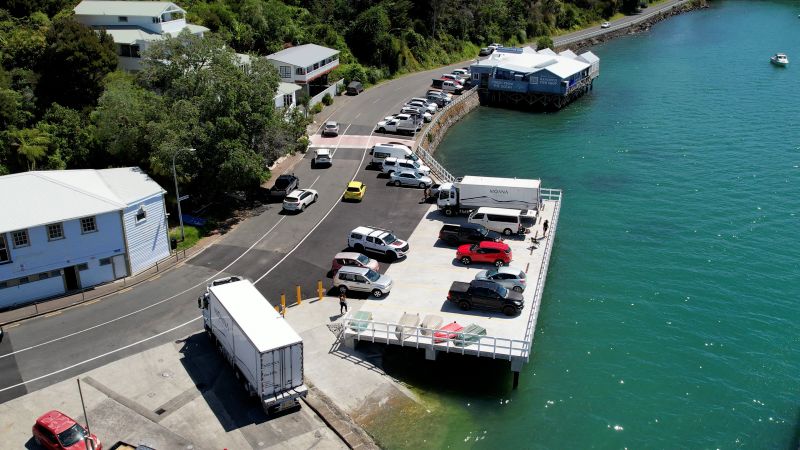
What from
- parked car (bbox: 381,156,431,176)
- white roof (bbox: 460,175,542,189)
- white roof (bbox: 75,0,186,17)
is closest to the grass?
parked car (bbox: 381,156,431,176)

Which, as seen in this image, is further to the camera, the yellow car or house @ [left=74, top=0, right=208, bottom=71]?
house @ [left=74, top=0, right=208, bottom=71]

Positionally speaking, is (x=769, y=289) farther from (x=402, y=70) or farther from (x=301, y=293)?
(x=402, y=70)

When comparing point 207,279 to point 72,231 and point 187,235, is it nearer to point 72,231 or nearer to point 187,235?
point 187,235

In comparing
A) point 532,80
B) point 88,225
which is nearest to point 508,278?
point 88,225

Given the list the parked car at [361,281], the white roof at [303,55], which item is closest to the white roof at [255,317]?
the parked car at [361,281]

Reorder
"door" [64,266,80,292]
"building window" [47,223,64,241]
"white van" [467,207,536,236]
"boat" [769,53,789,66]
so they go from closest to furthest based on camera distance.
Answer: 1. "building window" [47,223,64,241]
2. "door" [64,266,80,292]
3. "white van" [467,207,536,236]
4. "boat" [769,53,789,66]

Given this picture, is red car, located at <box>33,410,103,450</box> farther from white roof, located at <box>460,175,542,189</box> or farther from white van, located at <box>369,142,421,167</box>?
white van, located at <box>369,142,421,167</box>

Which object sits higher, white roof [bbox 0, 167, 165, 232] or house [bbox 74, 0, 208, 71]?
house [bbox 74, 0, 208, 71]

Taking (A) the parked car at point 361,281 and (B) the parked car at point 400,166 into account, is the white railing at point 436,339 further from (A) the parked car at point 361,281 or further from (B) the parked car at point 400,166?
(B) the parked car at point 400,166
